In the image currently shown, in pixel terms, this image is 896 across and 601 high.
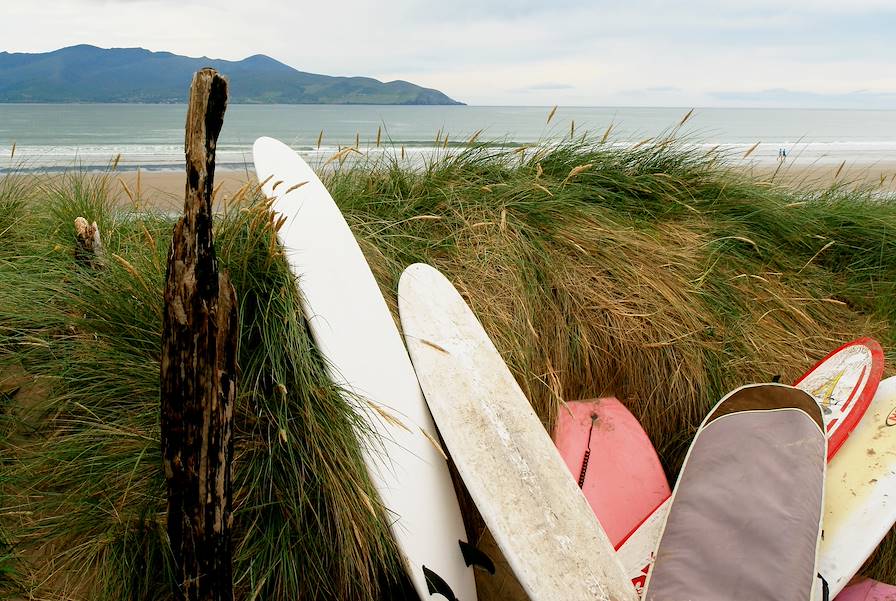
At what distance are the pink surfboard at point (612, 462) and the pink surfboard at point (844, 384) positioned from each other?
0.68 meters

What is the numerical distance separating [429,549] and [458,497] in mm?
435

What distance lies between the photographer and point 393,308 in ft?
9.61

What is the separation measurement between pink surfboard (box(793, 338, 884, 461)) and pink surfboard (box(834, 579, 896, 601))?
0.48 meters

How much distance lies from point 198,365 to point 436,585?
1.10 metres

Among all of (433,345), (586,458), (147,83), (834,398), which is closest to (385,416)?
(433,345)

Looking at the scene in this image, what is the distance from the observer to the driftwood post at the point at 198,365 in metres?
1.47

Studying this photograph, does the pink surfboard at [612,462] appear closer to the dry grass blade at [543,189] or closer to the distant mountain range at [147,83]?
the dry grass blade at [543,189]

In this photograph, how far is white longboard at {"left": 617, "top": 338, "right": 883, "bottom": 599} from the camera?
246 centimetres

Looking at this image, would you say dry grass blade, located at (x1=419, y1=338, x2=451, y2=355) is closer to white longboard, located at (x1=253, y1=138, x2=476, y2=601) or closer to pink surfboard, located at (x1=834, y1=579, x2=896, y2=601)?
white longboard, located at (x1=253, y1=138, x2=476, y2=601)

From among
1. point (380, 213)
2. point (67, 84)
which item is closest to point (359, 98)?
point (67, 84)

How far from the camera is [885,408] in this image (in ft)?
9.55

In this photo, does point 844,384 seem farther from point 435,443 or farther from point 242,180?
point 242,180

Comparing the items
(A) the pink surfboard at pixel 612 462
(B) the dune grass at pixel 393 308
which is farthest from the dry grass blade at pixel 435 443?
(A) the pink surfboard at pixel 612 462

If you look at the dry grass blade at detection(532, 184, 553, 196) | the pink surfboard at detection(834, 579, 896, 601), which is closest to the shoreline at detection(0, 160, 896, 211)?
the dry grass blade at detection(532, 184, 553, 196)
